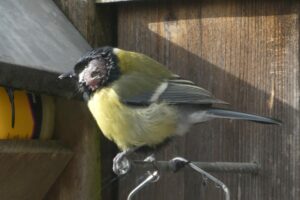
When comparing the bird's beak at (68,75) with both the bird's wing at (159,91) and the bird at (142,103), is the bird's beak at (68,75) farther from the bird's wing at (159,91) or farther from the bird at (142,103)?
the bird's wing at (159,91)

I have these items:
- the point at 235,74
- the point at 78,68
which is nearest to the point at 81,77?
the point at 78,68

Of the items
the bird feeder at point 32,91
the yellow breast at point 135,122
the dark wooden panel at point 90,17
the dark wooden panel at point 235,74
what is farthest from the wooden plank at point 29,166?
the dark wooden panel at point 90,17

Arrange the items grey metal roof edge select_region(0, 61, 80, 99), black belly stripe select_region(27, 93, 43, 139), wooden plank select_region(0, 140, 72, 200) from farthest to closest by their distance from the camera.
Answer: black belly stripe select_region(27, 93, 43, 139)
wooden plank select_region(0, 140, 72, 200)
grey metal roof edge select_region(0, 61, 80, 99)

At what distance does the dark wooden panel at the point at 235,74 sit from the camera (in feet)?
6.36

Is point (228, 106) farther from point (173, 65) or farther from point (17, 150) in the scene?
point (17, 150)

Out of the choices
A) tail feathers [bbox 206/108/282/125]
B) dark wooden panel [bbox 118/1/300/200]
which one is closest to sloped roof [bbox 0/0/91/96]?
dark wooden panel [bbox 118/1/300/200]

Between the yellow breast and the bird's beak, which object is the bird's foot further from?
the bird's beak

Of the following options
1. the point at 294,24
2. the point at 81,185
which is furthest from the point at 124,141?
the point at 294,24

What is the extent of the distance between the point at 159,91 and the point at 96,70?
0.21 metres

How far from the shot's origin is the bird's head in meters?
1.98

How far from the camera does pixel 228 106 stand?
2.05 metres

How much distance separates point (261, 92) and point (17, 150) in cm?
68

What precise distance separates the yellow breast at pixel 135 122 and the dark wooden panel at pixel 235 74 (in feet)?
0.41

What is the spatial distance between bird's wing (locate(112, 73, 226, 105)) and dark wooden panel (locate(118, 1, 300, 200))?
8 centimetres
